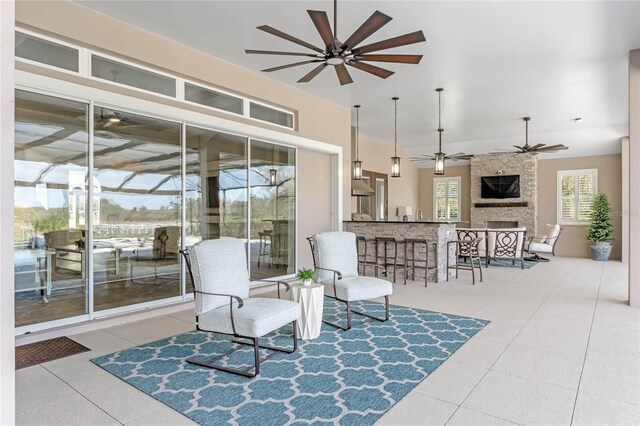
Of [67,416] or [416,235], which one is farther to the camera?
[416,235]

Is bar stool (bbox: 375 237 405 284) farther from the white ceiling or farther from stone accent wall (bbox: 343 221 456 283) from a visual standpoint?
the white ceiling

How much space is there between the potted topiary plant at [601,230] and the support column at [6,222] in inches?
481

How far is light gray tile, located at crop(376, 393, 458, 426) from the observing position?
229 centimetres

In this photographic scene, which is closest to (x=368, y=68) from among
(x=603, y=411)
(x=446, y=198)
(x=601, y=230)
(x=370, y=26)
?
(x=370, y=26)

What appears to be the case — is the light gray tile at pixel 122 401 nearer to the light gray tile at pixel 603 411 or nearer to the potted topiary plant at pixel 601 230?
the light gray tile at pixel 603 411

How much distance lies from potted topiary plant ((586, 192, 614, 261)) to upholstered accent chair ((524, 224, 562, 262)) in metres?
0.81

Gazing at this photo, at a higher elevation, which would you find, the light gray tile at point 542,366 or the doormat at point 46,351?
the light gray tile at point 542,366

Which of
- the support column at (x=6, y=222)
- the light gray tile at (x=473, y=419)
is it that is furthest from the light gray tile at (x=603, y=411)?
the support column at (x=6, y=222)

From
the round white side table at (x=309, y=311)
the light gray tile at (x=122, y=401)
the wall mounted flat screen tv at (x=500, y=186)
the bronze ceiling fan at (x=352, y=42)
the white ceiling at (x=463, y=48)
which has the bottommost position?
the light gray tile at (x=122, y=401)

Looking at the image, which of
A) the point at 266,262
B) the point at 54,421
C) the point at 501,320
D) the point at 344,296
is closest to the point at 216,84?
the point at 266,262

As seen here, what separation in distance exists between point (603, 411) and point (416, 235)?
470 cm

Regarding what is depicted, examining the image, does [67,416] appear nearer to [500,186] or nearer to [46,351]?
[46,351]

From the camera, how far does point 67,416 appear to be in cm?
235

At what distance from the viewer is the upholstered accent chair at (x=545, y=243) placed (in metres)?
10.2
